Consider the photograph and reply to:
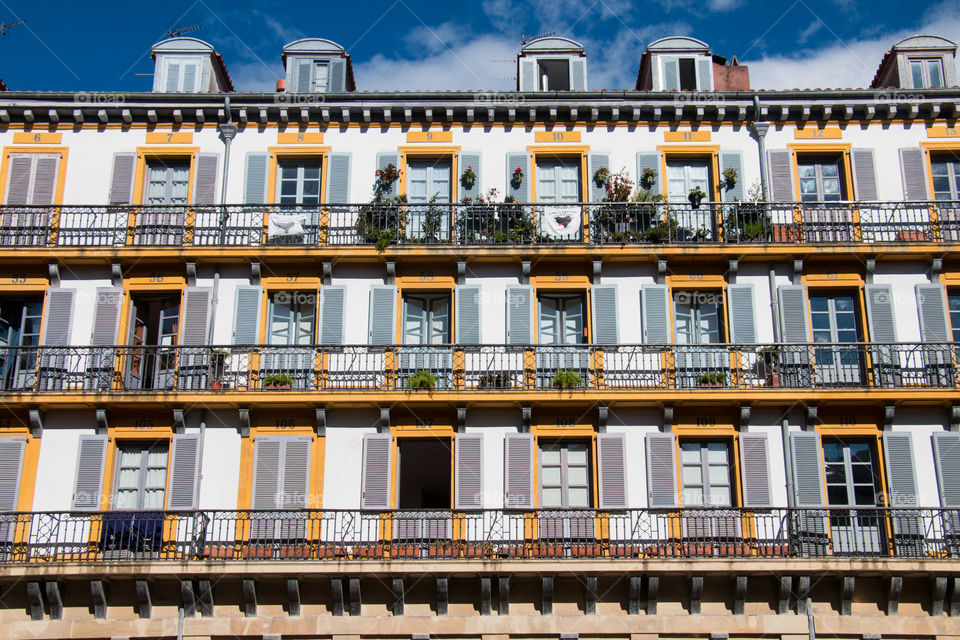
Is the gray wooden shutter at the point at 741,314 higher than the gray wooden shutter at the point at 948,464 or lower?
higher

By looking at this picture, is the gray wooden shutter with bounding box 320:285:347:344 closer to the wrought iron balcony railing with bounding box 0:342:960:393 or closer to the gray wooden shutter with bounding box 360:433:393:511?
the wrought iron balcony railing with bounding box 0:342:960:393

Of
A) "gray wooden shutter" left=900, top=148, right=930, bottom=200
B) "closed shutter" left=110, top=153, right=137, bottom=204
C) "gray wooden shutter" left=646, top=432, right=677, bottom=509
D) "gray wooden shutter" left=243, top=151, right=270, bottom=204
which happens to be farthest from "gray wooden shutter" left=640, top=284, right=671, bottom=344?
"closed shutter" left=110, top=153, right=137, bottom=204

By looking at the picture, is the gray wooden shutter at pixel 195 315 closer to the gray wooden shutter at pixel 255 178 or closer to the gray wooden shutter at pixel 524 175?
the gray wooden shutter at pixel 255 178

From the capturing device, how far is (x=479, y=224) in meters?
25.8

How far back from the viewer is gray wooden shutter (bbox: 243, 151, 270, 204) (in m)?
26.5

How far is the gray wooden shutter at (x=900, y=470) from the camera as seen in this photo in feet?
77.7

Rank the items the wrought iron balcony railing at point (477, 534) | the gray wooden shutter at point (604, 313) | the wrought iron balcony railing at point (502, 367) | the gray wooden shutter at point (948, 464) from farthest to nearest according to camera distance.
Result: the gray wooden shutter at point (604, 313)
the wrought iron balcony railing at point (502, 367)
the gray wooden shutter at point (948, 464)
the wrought iron balcony railing at point (477, 534)

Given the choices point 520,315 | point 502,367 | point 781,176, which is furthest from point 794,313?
point 502,367

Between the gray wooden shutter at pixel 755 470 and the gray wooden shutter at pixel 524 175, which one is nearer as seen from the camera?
the gray wooden shutter at pixel 755 470

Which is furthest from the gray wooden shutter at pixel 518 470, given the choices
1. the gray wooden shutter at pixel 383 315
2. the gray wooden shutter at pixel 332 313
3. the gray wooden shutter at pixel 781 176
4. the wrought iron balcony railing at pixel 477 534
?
the gray wooden shutter at pixel 781 176

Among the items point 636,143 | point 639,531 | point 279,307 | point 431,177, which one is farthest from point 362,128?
point 639,531

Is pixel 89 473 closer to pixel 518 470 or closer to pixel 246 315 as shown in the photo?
pixel 246 315

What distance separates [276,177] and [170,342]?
4.72 meters

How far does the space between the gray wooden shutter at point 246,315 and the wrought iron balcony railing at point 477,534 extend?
4.03m
